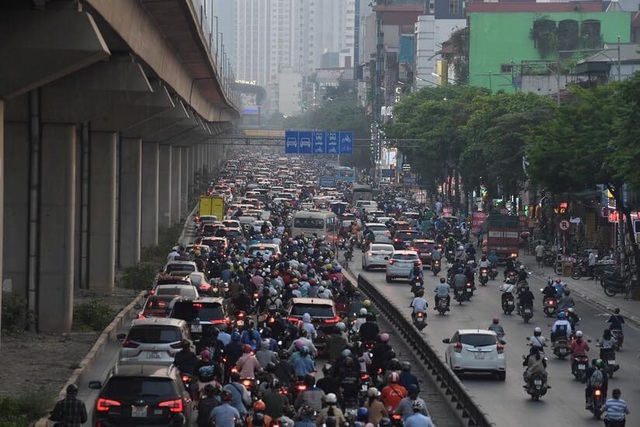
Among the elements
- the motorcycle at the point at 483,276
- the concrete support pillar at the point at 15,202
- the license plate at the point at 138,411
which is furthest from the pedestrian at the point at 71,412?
the motorcycle at the point at 483,276

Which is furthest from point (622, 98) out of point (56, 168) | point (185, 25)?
point (56, 168)

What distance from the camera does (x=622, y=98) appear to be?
148 feet

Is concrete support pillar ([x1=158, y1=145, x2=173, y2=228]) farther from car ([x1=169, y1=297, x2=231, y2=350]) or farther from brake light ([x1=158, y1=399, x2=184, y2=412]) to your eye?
brake light ([x1=158, y1=399, x2=184, y2=412])

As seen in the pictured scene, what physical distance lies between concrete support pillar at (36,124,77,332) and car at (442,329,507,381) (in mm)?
10710

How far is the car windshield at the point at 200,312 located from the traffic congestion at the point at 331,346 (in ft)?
0.08

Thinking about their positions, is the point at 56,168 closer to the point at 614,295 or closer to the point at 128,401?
the point at 128,401

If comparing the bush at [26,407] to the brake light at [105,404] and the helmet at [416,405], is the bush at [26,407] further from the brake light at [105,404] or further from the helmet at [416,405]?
the helmet at [416,405]

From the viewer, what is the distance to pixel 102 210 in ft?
155

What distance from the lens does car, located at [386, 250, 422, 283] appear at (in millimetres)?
55000

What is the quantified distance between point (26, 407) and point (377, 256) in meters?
39.2

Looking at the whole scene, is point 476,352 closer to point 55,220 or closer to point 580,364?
point 580,364

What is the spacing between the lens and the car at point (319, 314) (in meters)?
31.6

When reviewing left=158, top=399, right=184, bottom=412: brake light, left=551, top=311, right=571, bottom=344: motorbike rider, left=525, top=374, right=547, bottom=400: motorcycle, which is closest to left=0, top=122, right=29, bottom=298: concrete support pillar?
left=551, top=311, right=571, bottom=344: motorbike rider

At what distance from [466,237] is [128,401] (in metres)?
58.2
